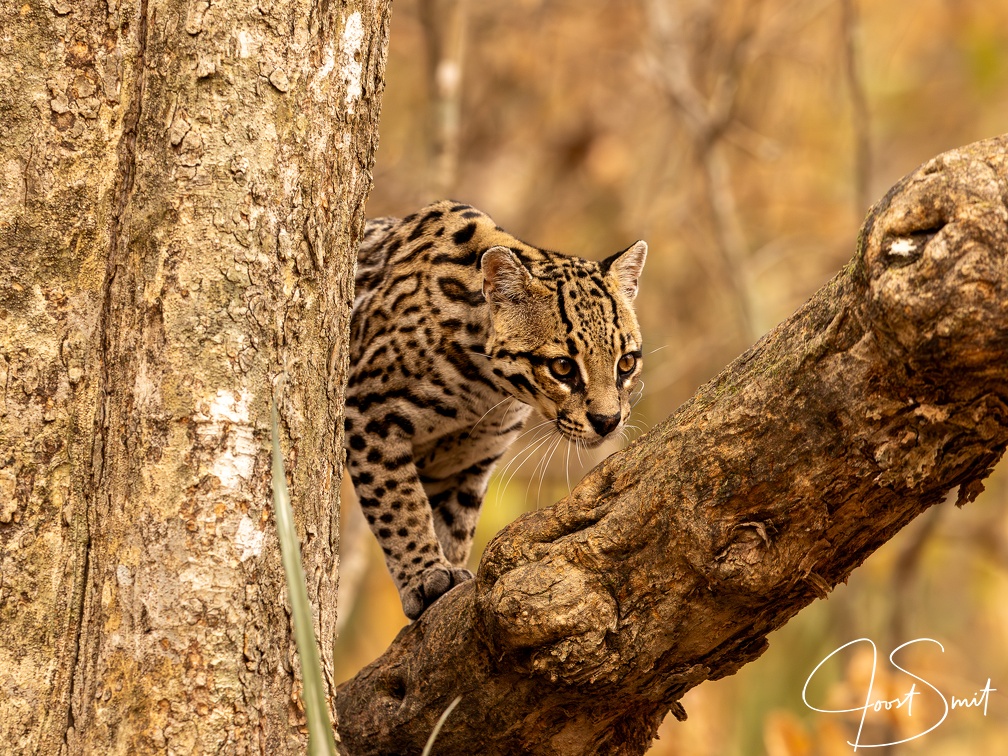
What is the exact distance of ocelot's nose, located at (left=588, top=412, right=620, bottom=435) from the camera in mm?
5184

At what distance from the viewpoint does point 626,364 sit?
5.39 metres

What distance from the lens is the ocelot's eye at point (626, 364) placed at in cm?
536

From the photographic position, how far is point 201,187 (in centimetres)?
334

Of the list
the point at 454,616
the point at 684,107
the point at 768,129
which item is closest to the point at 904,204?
the point at 454,616

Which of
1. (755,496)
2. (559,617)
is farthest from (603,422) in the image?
(755,496)

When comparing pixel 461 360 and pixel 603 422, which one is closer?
pixel 603 422

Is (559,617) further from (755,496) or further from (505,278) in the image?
(505,278)

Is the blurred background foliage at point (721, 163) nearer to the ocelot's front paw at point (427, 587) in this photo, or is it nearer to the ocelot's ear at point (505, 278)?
the ocelot's ear at point (505, 278)

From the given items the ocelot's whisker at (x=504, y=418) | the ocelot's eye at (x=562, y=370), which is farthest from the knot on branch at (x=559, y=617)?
the ocelot's whisker at (x=504, y=418)

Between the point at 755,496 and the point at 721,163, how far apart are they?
26.8ft

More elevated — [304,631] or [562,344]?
[562,344]

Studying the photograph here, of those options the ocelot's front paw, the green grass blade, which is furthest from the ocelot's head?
the green grass blade

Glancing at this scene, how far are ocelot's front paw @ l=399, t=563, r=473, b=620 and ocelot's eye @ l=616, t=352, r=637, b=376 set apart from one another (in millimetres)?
1115

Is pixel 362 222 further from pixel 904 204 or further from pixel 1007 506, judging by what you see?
pixel 1007 506
